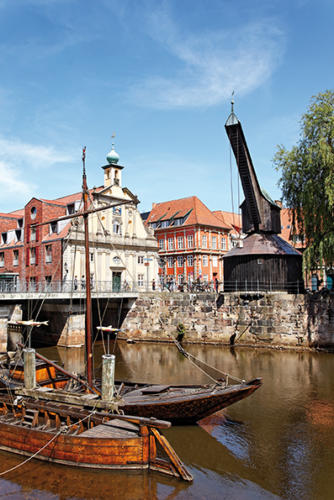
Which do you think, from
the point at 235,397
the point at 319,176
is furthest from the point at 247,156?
the point at 235,397

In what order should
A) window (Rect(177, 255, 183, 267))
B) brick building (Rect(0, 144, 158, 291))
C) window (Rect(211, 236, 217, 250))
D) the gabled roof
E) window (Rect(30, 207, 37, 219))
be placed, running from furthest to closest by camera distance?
1. window (Rect(211, 236, 217, 250))
2. window (Rect(177, 255, 183, 267))
3. the gabled roof
4. window (Rect(30, 207, 37, 219))
5. brick building (Rect(0, 144, 158, 291))

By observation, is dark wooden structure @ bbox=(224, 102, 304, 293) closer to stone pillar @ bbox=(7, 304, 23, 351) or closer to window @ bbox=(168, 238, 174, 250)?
stone pillar @ bbox=(7, 304, 23, 351)

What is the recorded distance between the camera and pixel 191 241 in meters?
59.1

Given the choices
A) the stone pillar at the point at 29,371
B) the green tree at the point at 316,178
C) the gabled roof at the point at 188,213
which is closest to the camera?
the stone pillar at the point at 29,371

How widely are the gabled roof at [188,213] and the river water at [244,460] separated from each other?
128 ft

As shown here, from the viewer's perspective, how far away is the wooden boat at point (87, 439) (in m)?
11.3

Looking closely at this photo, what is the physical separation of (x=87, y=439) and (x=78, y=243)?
Answer: 3033 cm

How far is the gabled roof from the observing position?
195ft

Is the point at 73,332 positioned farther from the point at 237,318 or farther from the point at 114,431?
the point at 114,431

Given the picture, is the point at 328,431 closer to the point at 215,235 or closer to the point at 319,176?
the point at 319,176

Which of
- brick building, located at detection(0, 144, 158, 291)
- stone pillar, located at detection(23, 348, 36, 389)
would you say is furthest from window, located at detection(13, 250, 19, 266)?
stone pillar, located at detection(23, 348, 36, 389)

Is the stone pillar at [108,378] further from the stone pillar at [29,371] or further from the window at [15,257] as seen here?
the window at [15,257]

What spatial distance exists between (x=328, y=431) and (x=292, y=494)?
4.76 m

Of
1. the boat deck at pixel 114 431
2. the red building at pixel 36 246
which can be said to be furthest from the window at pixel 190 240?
the boat deck at pixel 114 431
